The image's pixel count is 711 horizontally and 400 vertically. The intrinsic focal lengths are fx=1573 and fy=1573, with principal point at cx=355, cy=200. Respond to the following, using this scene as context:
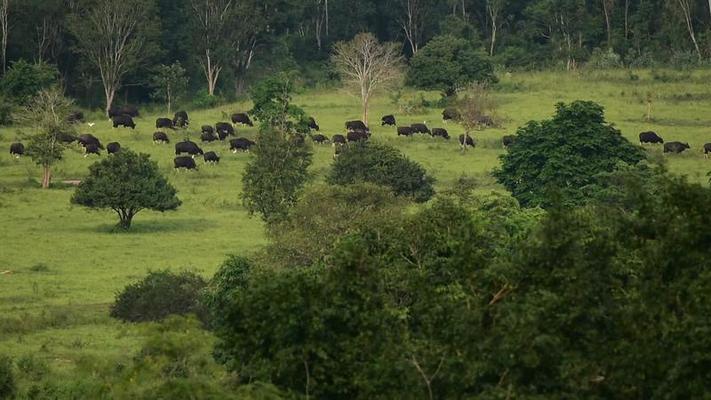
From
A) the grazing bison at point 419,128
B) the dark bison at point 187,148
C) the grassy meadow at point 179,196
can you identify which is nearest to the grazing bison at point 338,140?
the grassy meadow at point 179,196

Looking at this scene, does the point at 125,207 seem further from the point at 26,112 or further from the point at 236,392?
the point at 236,392

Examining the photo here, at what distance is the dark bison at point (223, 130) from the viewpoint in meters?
58.3

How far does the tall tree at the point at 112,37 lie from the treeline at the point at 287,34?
62 mm

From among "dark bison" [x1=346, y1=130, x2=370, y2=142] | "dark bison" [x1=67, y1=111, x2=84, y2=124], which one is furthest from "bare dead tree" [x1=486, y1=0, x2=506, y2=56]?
"dark bison" [x1=346, y1=130, x2=370, y2=142]

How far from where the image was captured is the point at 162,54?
72.6 m

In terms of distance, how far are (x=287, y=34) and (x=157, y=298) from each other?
48531 millimetres

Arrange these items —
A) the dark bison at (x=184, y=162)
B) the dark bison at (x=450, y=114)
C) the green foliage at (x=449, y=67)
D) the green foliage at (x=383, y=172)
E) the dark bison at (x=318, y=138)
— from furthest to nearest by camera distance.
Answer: the green foliage at (x=449, y=67)
the dark bison at (x=450, y=114)
the dark bison at (x=318, y=138)
the dark bison at (x=184, y=162)
the green foliage at (x=383, y=172)

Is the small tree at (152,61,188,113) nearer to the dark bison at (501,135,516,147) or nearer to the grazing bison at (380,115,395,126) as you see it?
the grazing bison at (380,115,395,126)

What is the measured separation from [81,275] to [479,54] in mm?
32945

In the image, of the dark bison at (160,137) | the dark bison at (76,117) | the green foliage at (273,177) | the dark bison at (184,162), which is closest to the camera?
the green foliage at (273,177)

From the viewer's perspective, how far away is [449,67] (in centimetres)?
6700

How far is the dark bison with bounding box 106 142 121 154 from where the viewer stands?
54.6 m

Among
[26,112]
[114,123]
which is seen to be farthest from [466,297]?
[114,123]

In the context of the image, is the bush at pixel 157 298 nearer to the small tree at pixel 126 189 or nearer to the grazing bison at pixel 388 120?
the small tree at pixel 126 189
